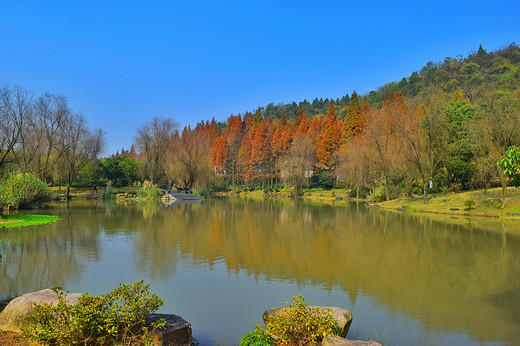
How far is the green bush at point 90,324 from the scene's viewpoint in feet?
13.0

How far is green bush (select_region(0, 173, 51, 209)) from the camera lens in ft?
61.9

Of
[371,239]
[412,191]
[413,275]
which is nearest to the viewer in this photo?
[413,275]

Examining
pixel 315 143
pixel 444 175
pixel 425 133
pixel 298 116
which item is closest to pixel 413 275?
pixel 425 133

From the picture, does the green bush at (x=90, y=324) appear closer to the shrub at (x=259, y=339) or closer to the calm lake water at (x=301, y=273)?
the shrub at (x=259, y=339)

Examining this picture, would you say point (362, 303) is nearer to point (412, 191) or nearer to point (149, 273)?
point (149, 273)

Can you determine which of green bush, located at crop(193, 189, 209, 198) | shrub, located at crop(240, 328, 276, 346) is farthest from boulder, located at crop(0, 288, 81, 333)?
green bush, located at crop(193, 189, 209, 198)

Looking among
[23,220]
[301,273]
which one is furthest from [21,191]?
[301,273]

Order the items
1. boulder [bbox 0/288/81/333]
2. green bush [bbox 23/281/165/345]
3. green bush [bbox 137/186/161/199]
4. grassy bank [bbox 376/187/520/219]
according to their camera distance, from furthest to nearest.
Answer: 1. green bush [bbox 137/186/161/199]
2. grassy bank [bbox 376/187/520/219]
3. boulder [bbox 0/288/81/333]
4. green bush [bbox 23/281/165/345]

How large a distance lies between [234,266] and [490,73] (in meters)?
79.8

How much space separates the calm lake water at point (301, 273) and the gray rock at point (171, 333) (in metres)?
0.79

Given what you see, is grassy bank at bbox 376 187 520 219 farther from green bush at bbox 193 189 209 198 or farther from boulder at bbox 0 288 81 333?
boulder at bbox 0 288 81 333

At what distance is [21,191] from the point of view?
21250mm

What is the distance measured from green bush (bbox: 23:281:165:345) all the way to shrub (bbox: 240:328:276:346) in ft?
3.67

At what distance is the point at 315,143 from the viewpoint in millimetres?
58094
